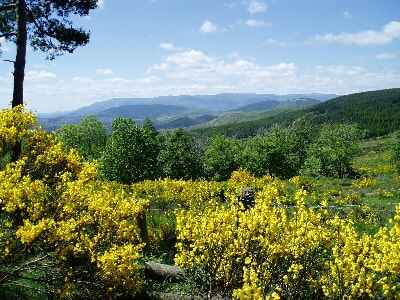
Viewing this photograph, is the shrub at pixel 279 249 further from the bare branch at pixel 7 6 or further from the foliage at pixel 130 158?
the foliage at pixel 130 158

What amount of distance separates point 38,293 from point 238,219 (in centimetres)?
492

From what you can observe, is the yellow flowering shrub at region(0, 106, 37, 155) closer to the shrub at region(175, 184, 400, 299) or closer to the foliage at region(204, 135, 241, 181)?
the shrub at region(175, 184, 400, 299)

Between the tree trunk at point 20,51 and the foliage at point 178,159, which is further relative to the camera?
the foliage at point 178,159

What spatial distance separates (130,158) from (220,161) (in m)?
29.3

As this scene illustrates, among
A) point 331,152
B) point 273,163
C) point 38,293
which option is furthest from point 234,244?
point 331,152

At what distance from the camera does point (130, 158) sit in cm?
6322

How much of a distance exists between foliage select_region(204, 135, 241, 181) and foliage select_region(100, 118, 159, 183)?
24102 mm

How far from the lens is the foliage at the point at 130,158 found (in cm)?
6297

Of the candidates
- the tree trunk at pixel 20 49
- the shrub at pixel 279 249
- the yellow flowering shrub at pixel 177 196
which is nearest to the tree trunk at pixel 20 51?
the tree trunk at pixel 20 49

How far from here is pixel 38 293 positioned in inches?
401

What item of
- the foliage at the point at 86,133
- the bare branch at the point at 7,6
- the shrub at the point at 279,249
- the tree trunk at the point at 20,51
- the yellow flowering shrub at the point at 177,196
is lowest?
the foliage at the point at 86,133

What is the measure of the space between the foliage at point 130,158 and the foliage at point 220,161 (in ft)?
79.1

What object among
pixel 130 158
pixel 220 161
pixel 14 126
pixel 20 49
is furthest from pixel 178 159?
pixel 14 126

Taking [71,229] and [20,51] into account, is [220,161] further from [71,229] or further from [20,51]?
[71,229]
